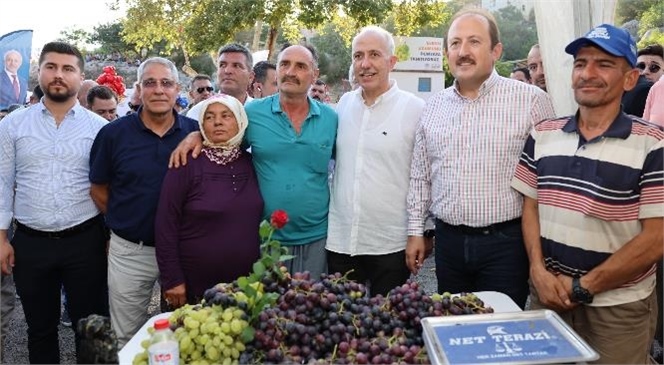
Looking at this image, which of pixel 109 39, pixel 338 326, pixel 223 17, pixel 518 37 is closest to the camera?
pixel 338 326

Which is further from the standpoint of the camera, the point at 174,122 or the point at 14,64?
the point at 14,64

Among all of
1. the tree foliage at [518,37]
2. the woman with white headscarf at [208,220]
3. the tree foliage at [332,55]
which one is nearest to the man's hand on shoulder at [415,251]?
the woman with white headscarf at [208,220]

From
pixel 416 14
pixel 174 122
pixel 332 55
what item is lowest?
pixel 174 122

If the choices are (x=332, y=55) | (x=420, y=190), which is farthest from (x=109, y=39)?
(x=420, y=190)

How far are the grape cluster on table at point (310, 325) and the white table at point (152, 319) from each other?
0.19 m

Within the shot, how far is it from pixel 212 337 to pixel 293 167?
1.44 meters

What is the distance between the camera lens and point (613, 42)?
230 centimetres

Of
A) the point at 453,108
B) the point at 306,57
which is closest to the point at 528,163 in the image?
the point at 453,108

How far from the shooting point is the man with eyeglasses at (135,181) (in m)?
3.10

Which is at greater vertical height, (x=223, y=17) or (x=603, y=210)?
(x=223, y=17)

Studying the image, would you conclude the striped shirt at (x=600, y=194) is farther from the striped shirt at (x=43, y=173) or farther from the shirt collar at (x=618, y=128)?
the striped shirt at (x=43, y=173)

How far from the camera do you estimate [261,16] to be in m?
17.0

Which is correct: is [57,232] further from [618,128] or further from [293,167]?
[618,128]

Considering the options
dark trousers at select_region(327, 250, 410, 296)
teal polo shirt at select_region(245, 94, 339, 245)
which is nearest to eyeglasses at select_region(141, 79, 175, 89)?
teal polo shirt at select_region(245, 94, 339, 245)
